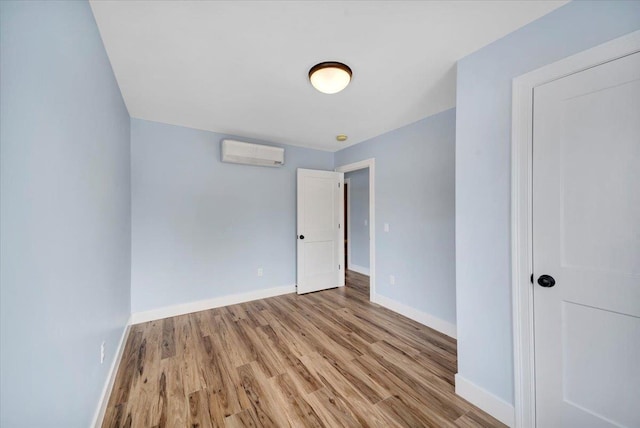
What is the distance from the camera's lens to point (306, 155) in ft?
Result: 12.9

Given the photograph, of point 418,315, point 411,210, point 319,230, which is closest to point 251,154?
point 319,230

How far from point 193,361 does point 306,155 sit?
307cm

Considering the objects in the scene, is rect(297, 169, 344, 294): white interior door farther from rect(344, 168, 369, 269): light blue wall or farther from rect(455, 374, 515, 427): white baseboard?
rect(455, 374, 515, 427): white baseboard

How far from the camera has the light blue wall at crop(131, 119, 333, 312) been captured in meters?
2.76

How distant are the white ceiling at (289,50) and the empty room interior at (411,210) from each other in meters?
0.01

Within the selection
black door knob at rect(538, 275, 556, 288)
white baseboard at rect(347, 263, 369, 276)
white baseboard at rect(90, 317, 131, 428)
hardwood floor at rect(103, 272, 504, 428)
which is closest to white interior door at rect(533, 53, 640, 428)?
black door knob at rect(538, 275, 556, 288)

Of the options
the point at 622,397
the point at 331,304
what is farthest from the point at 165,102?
the point at 622,397

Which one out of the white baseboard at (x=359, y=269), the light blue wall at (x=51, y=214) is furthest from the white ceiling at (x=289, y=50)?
the white baseboard at (x=359, y=269)

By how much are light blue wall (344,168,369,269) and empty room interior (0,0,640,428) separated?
2256mm

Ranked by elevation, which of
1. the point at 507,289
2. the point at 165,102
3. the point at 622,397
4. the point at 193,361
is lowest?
the point at 193,361

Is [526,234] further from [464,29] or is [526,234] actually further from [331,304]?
[331,304]

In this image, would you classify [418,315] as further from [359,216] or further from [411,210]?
[359,216]

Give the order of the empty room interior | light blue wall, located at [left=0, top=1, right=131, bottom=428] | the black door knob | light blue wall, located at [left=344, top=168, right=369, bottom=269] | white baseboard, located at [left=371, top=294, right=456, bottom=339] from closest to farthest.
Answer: light blue wall, located at [left=0, top=1, right=131, bottom=428]
the empty room interior
the black door knob
white baseboard, located at [left=371, top=294, right=456, bottom=339]
light blue wall, located at [left=344, top=168, right=369, bottom=269]

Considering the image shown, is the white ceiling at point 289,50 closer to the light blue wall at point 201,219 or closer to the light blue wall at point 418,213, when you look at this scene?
the light blue wall at point 418,213
